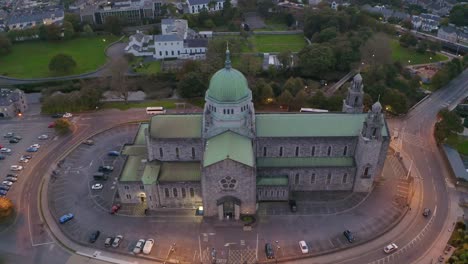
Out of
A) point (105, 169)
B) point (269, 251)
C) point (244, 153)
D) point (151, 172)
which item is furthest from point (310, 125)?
point (105, 169)

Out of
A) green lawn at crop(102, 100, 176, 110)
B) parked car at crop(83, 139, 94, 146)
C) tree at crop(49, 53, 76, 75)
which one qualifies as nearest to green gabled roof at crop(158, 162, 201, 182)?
parked car at crop(83, 139, 94, 146)

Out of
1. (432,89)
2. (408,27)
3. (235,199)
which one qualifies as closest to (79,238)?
(235,199)

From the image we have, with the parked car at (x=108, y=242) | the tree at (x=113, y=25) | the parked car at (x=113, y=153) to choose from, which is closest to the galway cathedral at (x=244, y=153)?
the parked car at (x=108, y=242)

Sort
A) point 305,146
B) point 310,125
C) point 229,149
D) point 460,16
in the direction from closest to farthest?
point 229,149
point 310,125
point 305,146
point 460,16

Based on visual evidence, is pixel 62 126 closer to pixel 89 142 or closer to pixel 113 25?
pixel 89 142

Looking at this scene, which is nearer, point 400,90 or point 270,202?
point 270,202

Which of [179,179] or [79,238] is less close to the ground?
[179,179]

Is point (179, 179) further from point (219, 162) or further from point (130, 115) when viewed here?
point (130, 115)

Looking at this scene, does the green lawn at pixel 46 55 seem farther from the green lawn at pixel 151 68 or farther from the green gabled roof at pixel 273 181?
the green gabled roof at pixel 273 181
